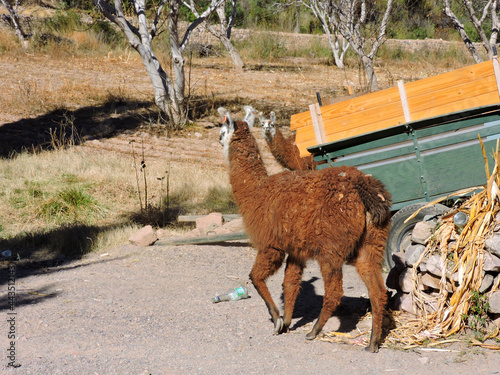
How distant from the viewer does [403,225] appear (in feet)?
18.5

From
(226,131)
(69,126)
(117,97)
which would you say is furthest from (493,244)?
(117,97)

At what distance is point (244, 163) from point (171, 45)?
8.92 m

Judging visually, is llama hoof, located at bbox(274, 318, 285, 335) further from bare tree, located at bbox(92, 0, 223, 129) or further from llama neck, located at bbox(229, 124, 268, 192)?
bare tree, located at bbox(92, 0, 223, 129)

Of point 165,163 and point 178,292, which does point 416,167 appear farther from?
point 165,163

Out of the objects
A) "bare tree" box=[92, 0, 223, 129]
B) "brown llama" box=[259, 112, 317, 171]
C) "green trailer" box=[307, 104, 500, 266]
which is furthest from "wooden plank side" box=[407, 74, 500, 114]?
"bare tree" box=[92, 0, 223, 129]

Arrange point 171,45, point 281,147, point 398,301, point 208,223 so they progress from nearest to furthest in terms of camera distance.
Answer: point 398,301, point 281,147, point 208,223, point 171,45

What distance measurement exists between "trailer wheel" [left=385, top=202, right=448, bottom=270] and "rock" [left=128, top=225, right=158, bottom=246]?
145 inches

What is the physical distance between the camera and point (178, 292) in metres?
6.08

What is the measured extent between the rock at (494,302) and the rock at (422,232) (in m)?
0.77

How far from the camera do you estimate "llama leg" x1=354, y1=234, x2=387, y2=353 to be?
4.30m

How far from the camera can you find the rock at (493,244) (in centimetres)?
439

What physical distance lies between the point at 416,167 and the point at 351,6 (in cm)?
861

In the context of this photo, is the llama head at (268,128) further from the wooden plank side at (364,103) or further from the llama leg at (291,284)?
the llama leg at (291,284)

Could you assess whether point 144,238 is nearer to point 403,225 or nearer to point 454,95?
point 403,225
